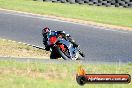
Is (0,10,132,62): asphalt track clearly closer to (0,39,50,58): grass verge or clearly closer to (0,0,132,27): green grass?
(0,39,50,58): grass verge

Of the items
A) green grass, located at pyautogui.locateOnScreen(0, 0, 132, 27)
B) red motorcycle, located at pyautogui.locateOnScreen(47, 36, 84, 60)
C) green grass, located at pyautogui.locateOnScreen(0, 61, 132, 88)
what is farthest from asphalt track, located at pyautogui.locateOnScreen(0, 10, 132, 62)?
green grass, located at pyautogui.locateOnScreen(0, 61, 132, 88)

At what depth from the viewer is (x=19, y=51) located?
47.0 ft

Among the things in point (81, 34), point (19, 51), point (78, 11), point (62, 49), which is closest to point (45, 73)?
point (62, 49)

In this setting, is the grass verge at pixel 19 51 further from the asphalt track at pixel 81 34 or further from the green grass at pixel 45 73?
the green grass at pixel 45 73

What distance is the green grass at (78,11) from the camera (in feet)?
81.6

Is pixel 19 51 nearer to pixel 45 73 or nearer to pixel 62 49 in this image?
pixel 62 49

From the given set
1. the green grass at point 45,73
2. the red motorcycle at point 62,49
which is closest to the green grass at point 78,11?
the red motorcycle at point 62,49

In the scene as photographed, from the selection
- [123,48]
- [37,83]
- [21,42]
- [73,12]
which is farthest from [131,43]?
[37,83]

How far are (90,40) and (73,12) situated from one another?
8.91 metres

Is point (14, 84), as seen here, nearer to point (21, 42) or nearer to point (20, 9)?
point (21, 42)

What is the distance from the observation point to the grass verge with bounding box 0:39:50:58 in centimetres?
1381

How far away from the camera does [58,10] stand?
87.1ft

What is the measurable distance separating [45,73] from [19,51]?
501cm

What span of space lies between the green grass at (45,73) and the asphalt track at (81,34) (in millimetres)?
3386
